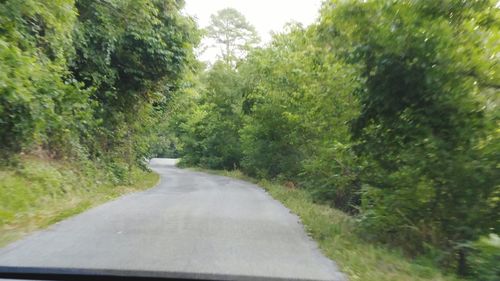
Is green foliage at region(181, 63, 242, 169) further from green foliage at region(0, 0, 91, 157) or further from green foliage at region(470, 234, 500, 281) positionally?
green foliage at region(470, 234, 500, 281)

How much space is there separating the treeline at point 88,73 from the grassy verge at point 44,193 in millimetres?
574

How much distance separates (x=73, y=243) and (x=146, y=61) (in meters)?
12.7

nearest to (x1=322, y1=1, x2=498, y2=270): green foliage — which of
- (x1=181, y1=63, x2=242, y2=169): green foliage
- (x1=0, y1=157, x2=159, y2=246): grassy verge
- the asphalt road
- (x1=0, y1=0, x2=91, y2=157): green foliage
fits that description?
the asphalt road

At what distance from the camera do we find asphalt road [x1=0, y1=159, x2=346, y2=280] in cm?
645

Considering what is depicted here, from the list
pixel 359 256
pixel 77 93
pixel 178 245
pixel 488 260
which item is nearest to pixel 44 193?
pixel 77 93

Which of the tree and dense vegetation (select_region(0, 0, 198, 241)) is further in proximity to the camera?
the tree

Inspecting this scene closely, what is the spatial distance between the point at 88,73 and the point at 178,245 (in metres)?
11.5

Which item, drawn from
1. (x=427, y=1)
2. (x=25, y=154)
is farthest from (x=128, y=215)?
(x=427, y=1)

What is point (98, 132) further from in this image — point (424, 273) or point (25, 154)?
point (424, 273)

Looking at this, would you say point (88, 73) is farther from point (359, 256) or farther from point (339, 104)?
point (359, 256)

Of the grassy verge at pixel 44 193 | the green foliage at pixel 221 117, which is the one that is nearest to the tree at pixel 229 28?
the green foliage at pixel 221 117

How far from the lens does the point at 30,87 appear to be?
472 inches

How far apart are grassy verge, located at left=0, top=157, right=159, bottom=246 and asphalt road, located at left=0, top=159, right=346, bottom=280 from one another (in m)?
0.48

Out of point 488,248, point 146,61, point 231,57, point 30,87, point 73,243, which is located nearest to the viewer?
point 488,248
